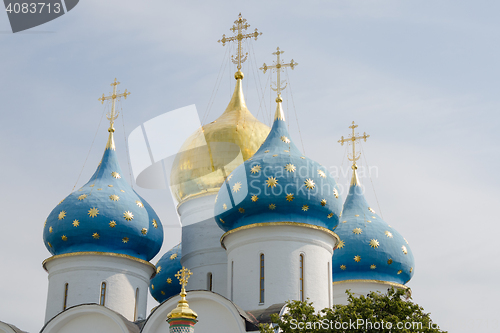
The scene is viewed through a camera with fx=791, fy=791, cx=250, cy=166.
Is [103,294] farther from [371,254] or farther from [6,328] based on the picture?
[371,254]

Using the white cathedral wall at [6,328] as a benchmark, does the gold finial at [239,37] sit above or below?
above

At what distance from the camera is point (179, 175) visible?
64.5 ft

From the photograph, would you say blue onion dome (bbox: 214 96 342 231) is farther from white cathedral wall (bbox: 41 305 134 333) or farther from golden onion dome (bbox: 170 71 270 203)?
white cathedral wall (bbox: 41 305 134 333)

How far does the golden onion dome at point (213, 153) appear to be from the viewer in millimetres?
19203

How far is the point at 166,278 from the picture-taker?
19.8 m

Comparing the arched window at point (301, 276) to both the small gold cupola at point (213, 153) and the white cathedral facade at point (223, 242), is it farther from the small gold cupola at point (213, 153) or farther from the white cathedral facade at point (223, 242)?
the small gold cupola at point (213, 153)

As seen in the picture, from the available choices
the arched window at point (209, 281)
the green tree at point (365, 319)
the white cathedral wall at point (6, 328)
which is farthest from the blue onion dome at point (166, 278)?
the green tree at point (365, 319)

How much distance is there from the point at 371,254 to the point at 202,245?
4.45m

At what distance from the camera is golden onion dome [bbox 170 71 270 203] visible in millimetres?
19203

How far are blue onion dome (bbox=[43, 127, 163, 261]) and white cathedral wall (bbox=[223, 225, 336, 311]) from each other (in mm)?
2592

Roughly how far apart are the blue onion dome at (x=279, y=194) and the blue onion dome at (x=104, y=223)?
2.13 meters

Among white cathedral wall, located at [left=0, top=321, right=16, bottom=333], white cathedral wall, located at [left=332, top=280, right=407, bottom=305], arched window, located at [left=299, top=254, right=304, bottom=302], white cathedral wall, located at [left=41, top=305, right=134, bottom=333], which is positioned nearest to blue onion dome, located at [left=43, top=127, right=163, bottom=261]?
white cathedral wall, located at [left=41, top=305, right=134, bottom=333]

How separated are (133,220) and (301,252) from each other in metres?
4.12

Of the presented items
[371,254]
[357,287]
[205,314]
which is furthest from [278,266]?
[371,254]
